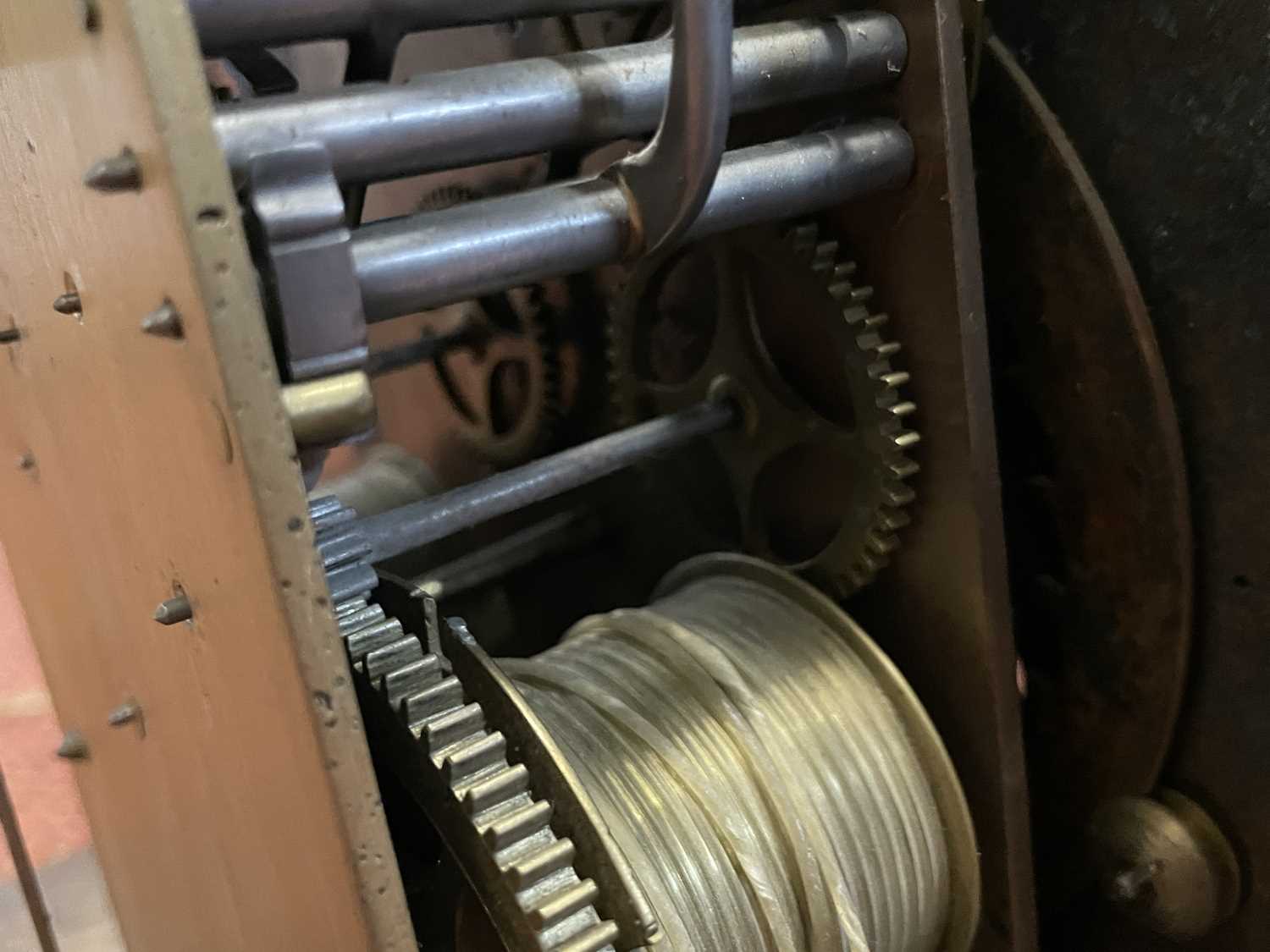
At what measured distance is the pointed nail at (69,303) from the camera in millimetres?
583

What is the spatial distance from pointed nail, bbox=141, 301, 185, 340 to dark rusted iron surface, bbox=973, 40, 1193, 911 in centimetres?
69

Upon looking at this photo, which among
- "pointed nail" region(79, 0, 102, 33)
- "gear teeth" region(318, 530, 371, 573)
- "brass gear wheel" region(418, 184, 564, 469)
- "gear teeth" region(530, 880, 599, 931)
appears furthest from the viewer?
"brass gear wheel" region(418, 184, 564, 469)

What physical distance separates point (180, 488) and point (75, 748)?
49cm

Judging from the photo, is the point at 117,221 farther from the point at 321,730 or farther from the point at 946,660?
the point at 946,660

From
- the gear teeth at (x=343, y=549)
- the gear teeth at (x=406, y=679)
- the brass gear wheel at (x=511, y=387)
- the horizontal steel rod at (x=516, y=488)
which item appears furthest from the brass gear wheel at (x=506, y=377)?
the gear teeth at (x=406, y=679)

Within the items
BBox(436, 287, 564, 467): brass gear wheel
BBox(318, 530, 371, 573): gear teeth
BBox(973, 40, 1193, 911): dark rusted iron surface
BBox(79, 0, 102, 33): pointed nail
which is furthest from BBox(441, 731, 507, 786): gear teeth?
BBox(436, 287, 564, 467): brass gear wheel

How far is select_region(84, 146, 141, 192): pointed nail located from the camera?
1.51 feet

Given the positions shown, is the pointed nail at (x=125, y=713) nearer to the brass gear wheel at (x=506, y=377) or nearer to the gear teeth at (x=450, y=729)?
the gear teeth at (x=450, y=729)

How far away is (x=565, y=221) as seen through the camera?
65 cm

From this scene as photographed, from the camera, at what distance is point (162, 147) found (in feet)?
1.42

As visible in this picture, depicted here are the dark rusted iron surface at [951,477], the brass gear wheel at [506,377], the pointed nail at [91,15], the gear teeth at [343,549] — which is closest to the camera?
the pointed nail at [91,15]

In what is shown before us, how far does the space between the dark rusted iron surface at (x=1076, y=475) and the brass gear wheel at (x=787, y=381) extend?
0.14 metres

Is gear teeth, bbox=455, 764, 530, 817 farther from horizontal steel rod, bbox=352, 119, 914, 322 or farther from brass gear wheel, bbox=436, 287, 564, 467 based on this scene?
brass gear wheel, bbox=436, 287, 564, 467

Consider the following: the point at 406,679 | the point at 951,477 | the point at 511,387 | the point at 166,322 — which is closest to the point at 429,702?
the point at 406,679
